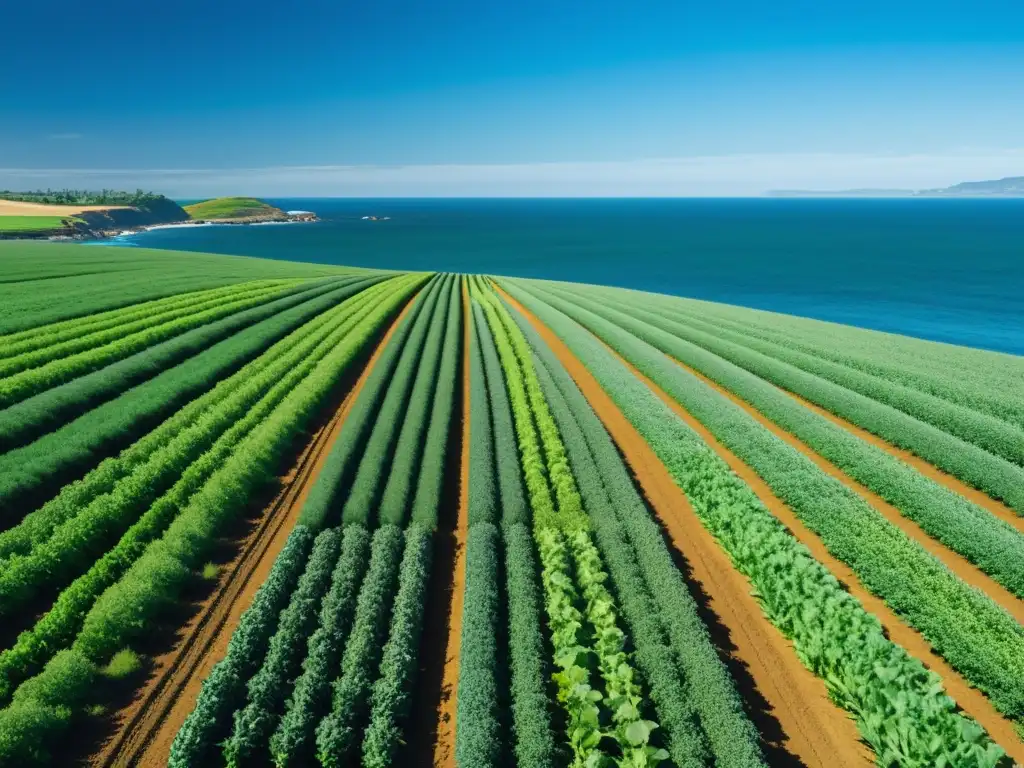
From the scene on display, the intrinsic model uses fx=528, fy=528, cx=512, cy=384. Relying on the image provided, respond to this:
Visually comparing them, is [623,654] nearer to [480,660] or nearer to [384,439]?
[480,660]

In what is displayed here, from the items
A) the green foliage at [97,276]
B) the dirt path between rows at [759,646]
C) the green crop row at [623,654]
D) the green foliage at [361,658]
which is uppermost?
the green foliage at [97,276]

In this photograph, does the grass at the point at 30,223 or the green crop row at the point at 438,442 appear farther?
the grass at the point at 30,223

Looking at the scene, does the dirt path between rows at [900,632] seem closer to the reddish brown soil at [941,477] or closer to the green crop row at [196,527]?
the reddish brown soil at [941,477]

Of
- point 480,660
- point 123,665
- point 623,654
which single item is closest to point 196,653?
point 123,665

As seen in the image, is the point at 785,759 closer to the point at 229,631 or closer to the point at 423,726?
the point at 423,726

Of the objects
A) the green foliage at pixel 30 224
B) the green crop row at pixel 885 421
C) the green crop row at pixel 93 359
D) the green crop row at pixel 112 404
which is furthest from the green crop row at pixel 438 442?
the green foliage at pixel 30 224

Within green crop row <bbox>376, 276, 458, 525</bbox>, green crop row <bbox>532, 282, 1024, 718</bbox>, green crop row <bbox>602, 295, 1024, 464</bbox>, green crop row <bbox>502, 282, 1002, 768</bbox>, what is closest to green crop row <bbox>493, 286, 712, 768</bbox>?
green crop row <bbox>502, 282, 1002, 768</bbox>
